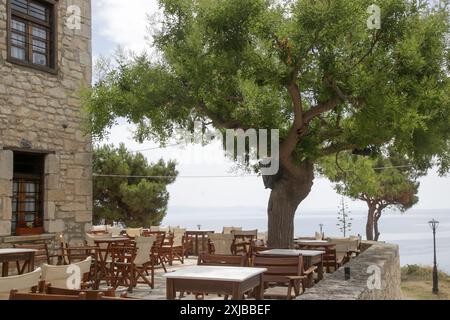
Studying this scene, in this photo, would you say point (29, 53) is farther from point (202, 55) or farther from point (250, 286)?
point (250, 286)

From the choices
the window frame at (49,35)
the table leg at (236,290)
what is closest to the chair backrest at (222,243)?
the window frame at (49,35)

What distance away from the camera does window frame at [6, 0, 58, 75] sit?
8.84 metres

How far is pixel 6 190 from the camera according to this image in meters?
8.62

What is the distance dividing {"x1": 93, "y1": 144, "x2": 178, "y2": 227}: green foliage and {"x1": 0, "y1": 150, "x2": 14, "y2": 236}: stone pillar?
9088 millimetres

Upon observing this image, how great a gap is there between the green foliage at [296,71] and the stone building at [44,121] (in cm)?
110

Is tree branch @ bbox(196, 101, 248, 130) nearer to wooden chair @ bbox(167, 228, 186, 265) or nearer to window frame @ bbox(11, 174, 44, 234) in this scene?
wooden chair @ bbox(167, 228, 186, 265)

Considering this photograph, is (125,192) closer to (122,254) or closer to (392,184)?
(122,254)

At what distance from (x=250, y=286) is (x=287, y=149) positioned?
4413mm

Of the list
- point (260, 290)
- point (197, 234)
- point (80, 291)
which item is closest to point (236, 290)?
point (260, 290)

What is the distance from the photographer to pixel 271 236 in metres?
9.33

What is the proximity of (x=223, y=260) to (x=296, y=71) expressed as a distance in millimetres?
3266

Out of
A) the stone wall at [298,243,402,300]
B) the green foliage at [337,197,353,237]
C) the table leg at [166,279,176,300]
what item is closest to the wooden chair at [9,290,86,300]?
the table leg at [166,279,176,300]
